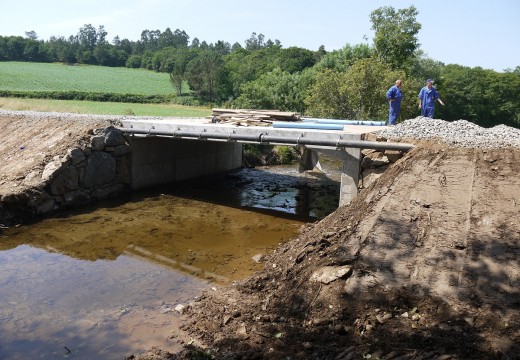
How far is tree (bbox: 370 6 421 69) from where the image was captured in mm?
33562

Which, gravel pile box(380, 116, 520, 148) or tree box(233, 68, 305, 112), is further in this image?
tree box(233, 68, 305, 112)

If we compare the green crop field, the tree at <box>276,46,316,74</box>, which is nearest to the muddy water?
the green crop field

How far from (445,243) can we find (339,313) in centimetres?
253

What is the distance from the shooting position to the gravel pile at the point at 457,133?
1102 centimetres

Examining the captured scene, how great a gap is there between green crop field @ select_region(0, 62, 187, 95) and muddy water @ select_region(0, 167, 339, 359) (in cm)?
4383

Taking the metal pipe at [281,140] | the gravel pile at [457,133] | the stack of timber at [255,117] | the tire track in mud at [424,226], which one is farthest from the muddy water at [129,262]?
the gravel pile at [457,133]

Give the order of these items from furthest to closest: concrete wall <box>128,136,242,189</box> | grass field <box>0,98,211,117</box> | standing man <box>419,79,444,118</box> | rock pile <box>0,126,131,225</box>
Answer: grass field <box>0,98,211,117</box> → concrete wall <box>128,136,242,189</box> → standing man <box>419,79,444,118</box> → rock pile <box>0,126,131,225</box>

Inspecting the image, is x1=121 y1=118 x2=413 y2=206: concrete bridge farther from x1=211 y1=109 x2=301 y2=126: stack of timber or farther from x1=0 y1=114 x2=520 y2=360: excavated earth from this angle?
x1=0 y1=114 x2=520 y2=360: excavated earth

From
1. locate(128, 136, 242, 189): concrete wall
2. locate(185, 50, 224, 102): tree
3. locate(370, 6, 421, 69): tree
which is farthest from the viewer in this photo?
locate(185, 50, 224, 102): tree

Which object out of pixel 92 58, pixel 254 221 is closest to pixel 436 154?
pixel 254 221

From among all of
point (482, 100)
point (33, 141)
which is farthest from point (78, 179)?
point (482, 100)

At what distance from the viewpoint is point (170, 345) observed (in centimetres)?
674

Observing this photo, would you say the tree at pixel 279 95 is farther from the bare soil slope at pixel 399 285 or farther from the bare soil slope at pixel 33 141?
the bare soil slope at pixel 399 285

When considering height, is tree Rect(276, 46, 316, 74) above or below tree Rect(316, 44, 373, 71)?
above
